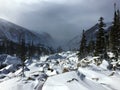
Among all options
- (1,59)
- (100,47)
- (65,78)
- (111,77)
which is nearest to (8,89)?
(65,78)

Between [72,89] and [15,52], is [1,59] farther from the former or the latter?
[72,89]

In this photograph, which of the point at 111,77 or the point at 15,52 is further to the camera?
the point at 15,52

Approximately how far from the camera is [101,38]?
6262cm

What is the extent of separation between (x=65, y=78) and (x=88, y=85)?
7.69 feet

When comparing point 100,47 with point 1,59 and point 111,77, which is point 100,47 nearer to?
point 111,77

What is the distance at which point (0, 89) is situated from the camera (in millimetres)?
20891

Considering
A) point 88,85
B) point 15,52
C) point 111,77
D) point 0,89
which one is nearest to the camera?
point 88,85

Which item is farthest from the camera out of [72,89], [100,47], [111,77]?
[100,47]

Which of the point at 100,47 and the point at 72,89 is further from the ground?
the point at 100,47

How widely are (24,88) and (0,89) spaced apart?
2.31 meters

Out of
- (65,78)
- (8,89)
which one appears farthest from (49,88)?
(8,89)

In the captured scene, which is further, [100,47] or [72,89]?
[100,47]

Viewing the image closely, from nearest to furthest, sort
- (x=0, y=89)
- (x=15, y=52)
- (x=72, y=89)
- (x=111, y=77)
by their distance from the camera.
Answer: (x=72, y=89), (x=0, y=89), (x=111, y=77), (x=15, y=52)

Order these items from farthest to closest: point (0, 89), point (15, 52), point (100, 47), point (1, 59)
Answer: point (15, 52) < point (1, 59) < point (100, 47) < point (0, 89)
